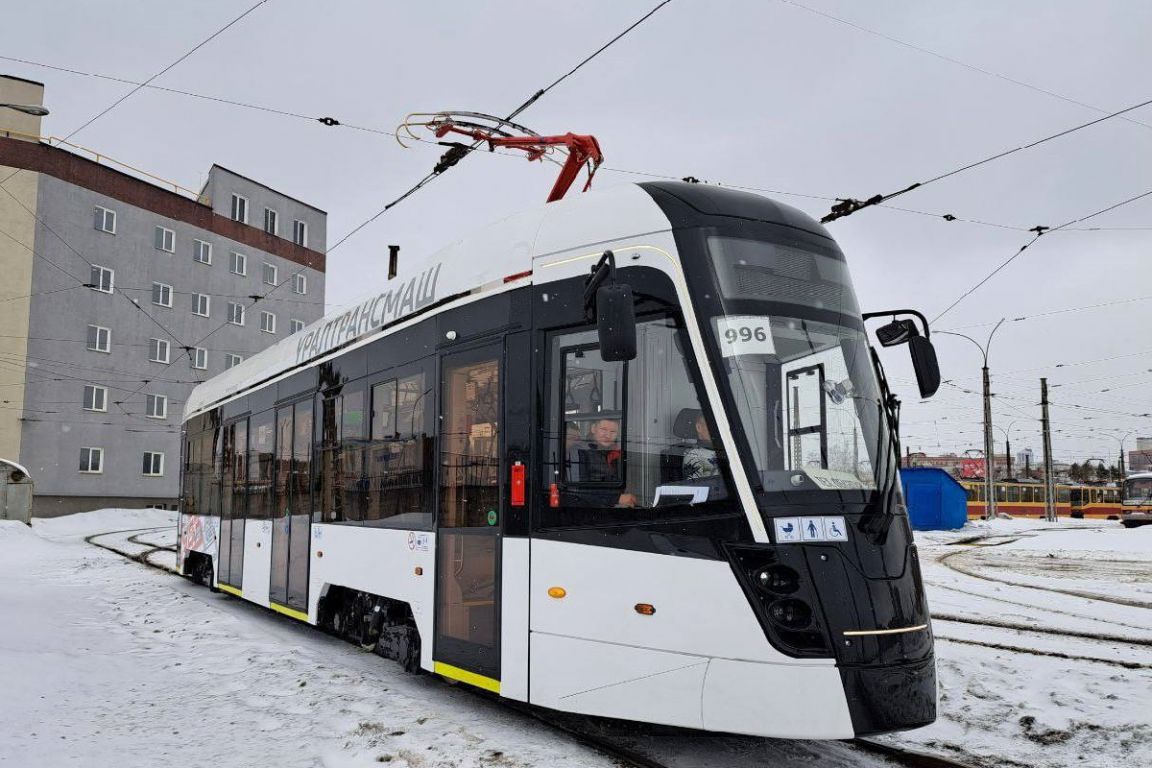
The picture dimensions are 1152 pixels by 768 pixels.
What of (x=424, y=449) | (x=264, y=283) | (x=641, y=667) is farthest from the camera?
(x=264, y=283)

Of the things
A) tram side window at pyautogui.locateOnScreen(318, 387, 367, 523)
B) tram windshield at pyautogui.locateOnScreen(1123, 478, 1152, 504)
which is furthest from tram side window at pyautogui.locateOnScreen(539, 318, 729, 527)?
tram windshield at pyautogui.locateOnScreen(1123, 478, 1152, 504)

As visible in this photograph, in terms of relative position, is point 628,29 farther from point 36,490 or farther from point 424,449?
point 36,490

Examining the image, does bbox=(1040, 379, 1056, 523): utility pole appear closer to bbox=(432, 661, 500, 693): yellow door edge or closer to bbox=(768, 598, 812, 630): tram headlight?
bbox=(432, 661, 500, 693): yellow door edge

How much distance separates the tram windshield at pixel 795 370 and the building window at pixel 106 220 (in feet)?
131

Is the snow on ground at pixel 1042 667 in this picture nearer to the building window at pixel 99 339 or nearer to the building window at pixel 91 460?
the building window at pixel 91 460

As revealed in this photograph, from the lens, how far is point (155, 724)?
224 inches

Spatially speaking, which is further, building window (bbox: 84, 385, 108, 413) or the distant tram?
the distant tram

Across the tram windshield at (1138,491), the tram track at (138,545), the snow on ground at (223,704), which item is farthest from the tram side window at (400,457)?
the tram windshield at (1138,491)

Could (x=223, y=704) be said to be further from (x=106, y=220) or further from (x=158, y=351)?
(x=158, y=351)

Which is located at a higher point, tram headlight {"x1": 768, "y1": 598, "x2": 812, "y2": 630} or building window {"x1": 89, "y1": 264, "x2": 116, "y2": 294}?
building window {"x1": 89, "y1": 264, "x2": 116, "y2": 294}

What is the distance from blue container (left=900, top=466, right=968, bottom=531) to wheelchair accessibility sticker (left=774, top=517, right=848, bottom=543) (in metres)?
27.9

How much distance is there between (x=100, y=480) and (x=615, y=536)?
38.9 metres

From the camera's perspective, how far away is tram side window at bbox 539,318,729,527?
490 cm

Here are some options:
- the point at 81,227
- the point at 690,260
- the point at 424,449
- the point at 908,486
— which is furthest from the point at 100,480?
the point at 690,260
